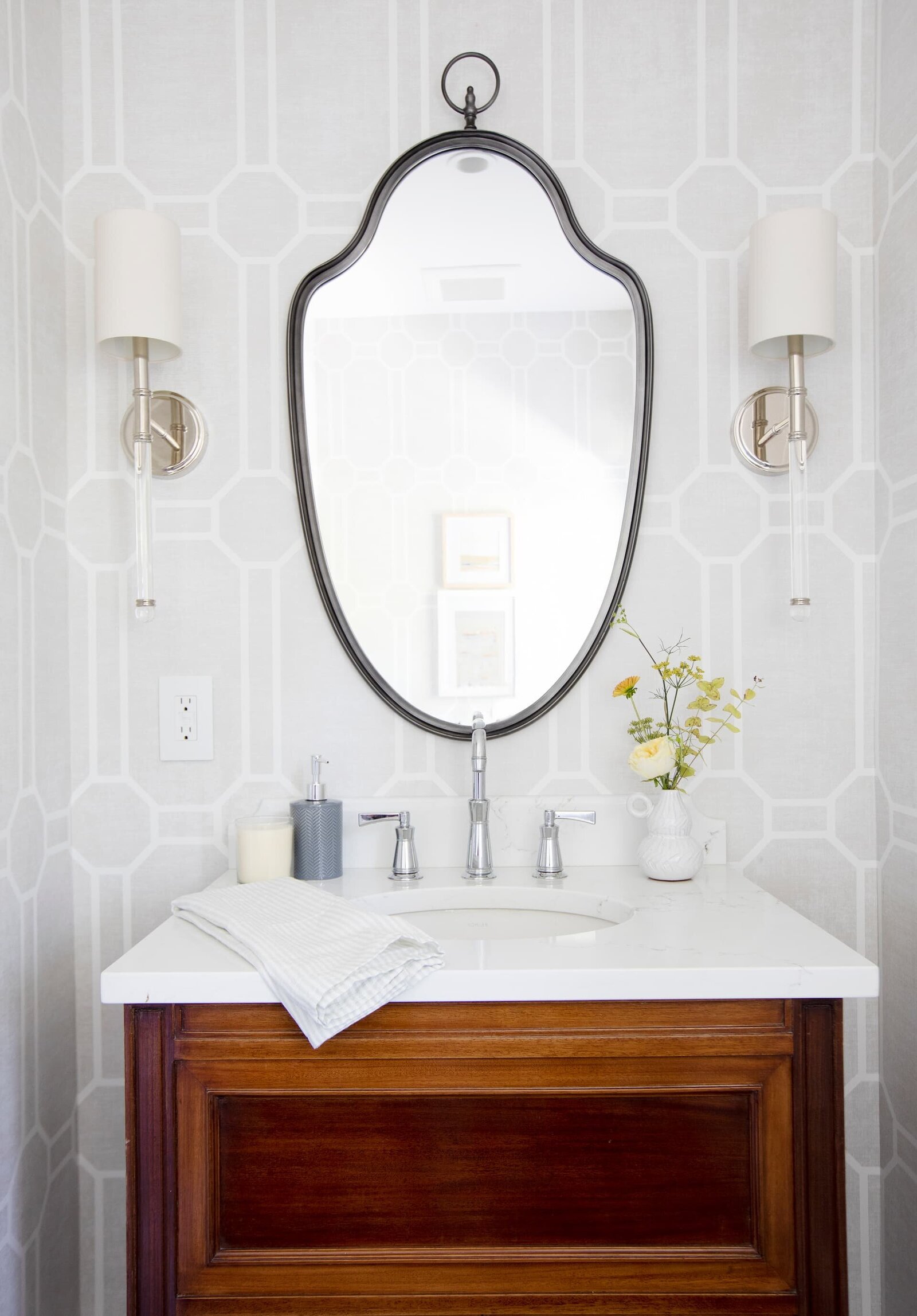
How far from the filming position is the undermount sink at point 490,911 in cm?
128

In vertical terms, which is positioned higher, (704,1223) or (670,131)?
(670,131)

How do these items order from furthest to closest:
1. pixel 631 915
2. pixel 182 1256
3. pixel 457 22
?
pixel 457 22 < pixel 631 915 < pixel 182 1256

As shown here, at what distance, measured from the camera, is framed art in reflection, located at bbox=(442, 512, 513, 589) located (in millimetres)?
1455

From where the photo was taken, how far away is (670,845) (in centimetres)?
131

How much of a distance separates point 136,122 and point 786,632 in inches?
51.9

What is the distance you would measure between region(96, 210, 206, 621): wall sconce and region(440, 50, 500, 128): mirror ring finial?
47 centimetres

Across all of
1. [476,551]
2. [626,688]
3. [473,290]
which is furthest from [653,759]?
[473,290]

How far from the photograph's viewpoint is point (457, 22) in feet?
4.75

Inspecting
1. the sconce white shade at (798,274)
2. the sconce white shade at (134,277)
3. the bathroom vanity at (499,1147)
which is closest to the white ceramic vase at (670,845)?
the bathroom vanity at (499,1147)

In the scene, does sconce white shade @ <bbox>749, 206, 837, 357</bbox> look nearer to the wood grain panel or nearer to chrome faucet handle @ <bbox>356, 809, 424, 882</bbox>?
chrome faucet handle @ <bbox>356, 809, 424, 882</bbox>

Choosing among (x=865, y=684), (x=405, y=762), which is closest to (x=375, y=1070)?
(x=405, y=762)

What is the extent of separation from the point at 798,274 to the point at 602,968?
1.01 m

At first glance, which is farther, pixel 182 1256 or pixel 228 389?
pixel 228 389

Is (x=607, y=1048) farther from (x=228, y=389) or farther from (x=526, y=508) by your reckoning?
(x=228, y=389)
